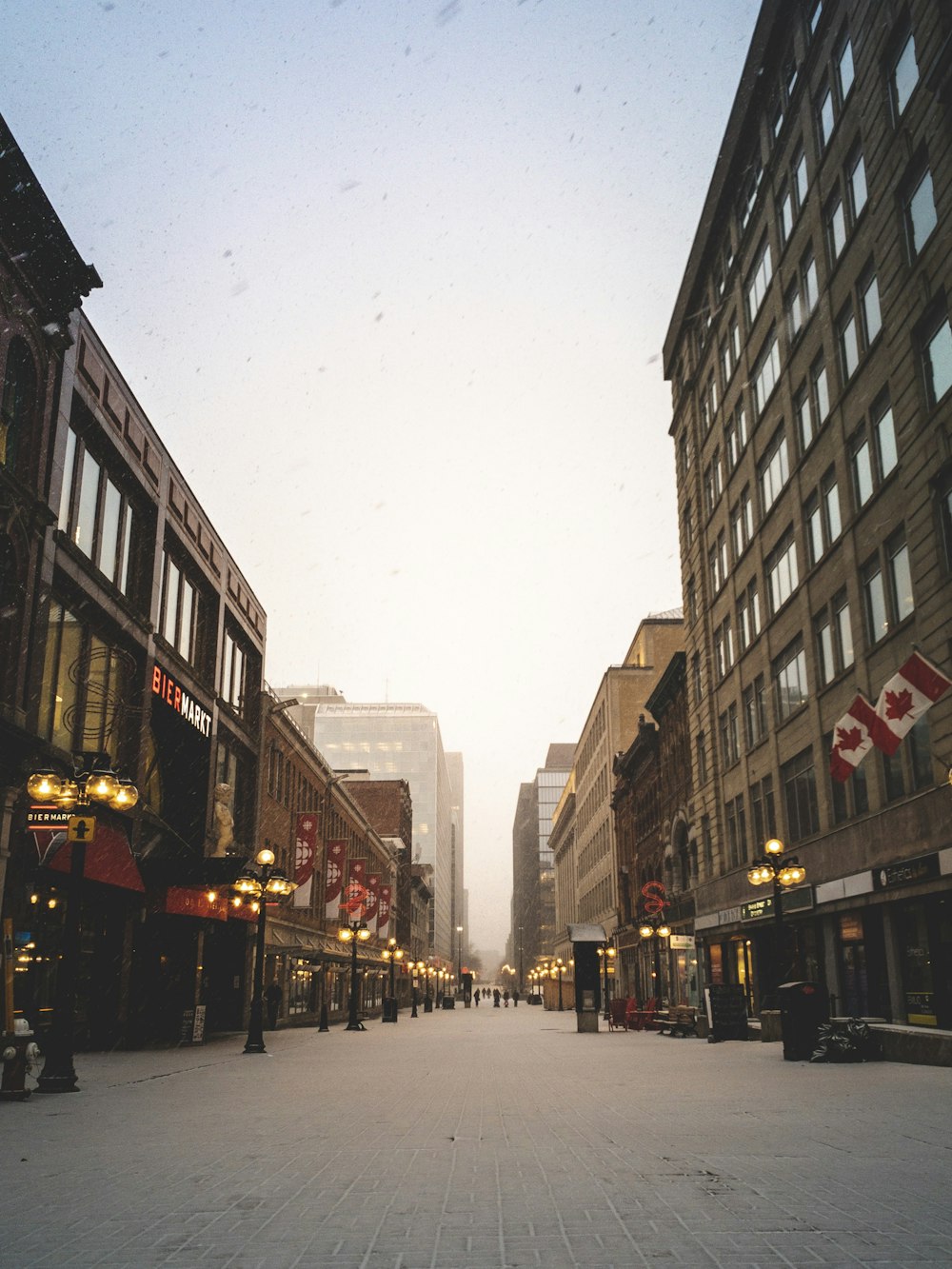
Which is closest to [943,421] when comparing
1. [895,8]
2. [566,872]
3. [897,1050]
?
[895,8]

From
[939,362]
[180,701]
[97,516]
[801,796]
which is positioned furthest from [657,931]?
[97,516]

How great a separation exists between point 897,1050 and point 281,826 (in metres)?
32.6

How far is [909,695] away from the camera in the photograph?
69.3 ft

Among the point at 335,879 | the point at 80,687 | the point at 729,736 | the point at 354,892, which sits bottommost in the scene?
the point at 354,892

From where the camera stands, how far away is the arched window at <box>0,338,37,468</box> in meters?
21.3

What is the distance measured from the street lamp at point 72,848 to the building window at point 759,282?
107 feet

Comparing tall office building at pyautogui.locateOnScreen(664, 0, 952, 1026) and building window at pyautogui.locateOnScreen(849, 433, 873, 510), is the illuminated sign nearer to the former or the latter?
tall office building at pyautogui.locateOnScreen(664, 0, 952, 1026)

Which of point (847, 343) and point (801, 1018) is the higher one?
point (847, 343)

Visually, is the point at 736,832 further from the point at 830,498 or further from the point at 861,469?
the point at 861,469

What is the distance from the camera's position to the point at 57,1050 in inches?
637

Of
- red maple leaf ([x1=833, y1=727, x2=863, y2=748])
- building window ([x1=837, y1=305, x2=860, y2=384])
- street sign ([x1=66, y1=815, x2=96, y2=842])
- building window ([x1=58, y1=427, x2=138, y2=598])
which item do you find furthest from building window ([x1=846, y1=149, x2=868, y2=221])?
street sign ([x1=66, y1=815, x2=96, y2=842])

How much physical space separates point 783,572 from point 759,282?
12064 mm

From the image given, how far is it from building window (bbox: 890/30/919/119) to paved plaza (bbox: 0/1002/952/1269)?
22901 millimetres

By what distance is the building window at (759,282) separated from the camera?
41281 millimetres
